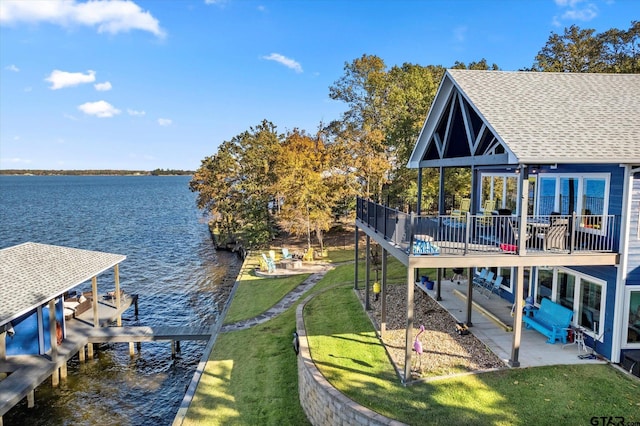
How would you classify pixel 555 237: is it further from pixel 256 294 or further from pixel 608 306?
pixel 256 294

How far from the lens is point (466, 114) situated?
14352mm

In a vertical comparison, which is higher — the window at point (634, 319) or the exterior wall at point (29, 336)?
the window at point (634, 319)

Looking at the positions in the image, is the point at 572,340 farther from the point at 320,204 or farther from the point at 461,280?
the point at 320,204

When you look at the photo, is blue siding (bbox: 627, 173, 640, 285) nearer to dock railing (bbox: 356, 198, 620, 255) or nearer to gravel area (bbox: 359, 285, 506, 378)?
dock railing (bbox: 356, 198, 620, 255)

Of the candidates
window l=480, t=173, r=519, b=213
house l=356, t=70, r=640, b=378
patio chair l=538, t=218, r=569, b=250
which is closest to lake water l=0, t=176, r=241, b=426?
house l=356, t=70, r=640, b=378

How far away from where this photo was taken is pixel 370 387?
1061 cm

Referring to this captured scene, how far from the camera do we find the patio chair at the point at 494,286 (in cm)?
1633

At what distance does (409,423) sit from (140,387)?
37.9 feet

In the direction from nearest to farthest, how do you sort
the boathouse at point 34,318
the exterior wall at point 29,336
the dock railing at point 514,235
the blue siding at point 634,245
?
the dock railing at point 514,235 < the blue siding at point 634,245 < the boathouse at point 34,318 < the exterior wall at point 29,336

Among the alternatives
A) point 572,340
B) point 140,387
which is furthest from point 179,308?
point 572,340

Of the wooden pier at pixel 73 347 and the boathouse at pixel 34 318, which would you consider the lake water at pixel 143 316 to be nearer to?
the wooden pier at pixel 73 347

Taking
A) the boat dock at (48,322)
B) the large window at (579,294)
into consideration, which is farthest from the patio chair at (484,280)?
the boat dock at (48,322)

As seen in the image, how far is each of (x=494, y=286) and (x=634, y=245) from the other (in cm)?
596

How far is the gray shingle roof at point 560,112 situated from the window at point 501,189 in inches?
146
